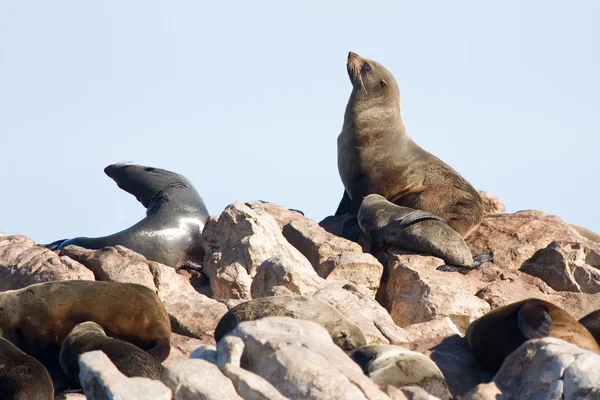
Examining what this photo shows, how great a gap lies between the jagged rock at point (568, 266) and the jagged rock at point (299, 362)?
704 centimetres

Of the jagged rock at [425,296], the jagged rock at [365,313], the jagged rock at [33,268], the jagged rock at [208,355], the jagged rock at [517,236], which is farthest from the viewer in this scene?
the jagged rock at [517,236]

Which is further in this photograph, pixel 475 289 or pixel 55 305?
pixel 475 289

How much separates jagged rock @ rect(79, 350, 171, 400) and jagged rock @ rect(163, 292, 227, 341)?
2664mm

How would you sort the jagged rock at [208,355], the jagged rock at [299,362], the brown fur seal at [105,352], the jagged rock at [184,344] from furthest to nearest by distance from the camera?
the jagged rock at [184,344] → the brown fur seal at [105,352] → the jagged rock at [208,355] → the jagged rock at [299,362]

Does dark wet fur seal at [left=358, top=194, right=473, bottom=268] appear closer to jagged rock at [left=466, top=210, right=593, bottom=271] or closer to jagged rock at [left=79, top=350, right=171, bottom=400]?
jagged rock at [left=466, top=210, right=593, bottom=271]

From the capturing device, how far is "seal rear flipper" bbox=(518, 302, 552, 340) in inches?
335

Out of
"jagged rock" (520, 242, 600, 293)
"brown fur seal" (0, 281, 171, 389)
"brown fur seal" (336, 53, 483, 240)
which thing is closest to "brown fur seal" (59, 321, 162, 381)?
"brown fur seal" (0, 281, 171, 389)

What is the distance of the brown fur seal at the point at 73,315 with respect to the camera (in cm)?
888

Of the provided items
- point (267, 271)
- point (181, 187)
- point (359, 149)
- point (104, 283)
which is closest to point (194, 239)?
point (181, 187)

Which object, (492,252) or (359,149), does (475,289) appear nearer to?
(492,252)

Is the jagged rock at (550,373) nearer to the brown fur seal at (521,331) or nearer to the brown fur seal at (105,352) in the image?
the brown fur seal at (521,331)

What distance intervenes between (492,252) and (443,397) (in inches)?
269

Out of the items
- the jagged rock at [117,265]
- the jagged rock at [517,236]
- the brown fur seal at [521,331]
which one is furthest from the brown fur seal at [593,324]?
the jagged rock at [517,236]

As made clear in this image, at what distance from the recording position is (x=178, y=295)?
1058 centimetres
